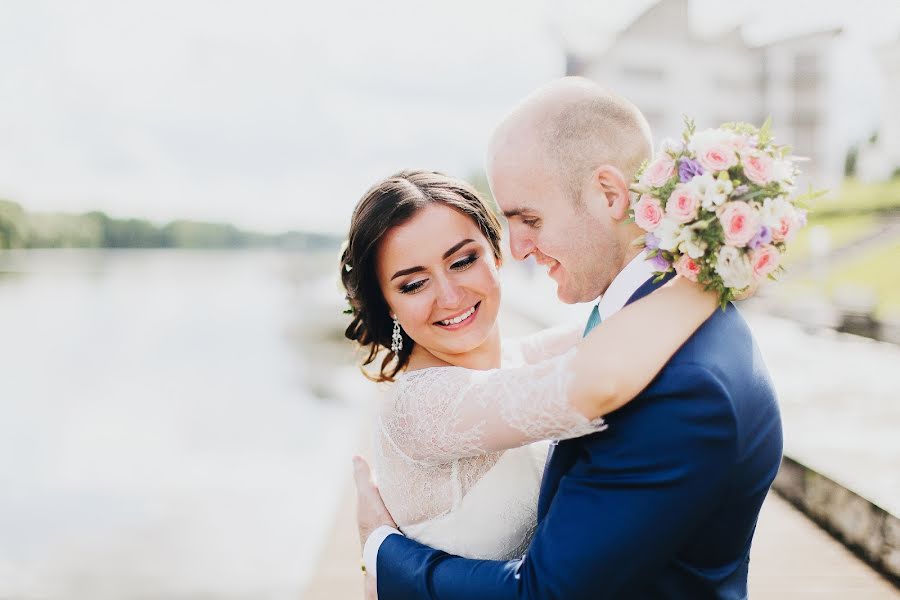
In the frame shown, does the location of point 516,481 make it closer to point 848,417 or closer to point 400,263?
A: point 400,263

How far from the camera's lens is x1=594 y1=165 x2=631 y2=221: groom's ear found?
1799mm

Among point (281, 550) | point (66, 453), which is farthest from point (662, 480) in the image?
point (66, 453)

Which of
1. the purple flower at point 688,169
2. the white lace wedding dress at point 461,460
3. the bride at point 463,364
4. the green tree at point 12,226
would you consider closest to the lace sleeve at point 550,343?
the bride at point 463,364

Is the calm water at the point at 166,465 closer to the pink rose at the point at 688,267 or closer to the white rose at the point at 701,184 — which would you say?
the pink rose at the point at 688,267

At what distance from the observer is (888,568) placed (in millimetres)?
3922

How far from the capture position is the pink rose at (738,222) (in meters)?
1.51

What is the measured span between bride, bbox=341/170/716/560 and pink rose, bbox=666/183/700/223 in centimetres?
17

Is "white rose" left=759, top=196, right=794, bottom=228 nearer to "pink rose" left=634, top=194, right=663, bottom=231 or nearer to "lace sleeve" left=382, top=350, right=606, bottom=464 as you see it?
"pink rose" left=634, top=194, right=663, bottom=231

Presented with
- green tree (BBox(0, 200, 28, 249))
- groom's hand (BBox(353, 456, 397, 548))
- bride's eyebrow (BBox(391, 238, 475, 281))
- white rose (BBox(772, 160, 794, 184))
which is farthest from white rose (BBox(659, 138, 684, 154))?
green tree (BBox(0, 200, 28, 249))

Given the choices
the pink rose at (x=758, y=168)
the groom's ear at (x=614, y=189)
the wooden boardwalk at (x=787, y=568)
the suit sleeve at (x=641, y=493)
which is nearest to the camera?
the suit sleeve at (x=641, y=493)

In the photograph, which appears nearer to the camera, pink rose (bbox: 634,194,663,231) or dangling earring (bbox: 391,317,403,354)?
pink rose (bbox: 634,194,663,231)

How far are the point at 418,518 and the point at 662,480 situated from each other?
971 millimetres

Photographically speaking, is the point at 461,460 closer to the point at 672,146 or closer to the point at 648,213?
the point at 648,213

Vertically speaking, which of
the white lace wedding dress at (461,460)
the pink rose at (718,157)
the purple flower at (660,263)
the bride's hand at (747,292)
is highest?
the pink rose at (718,157)
